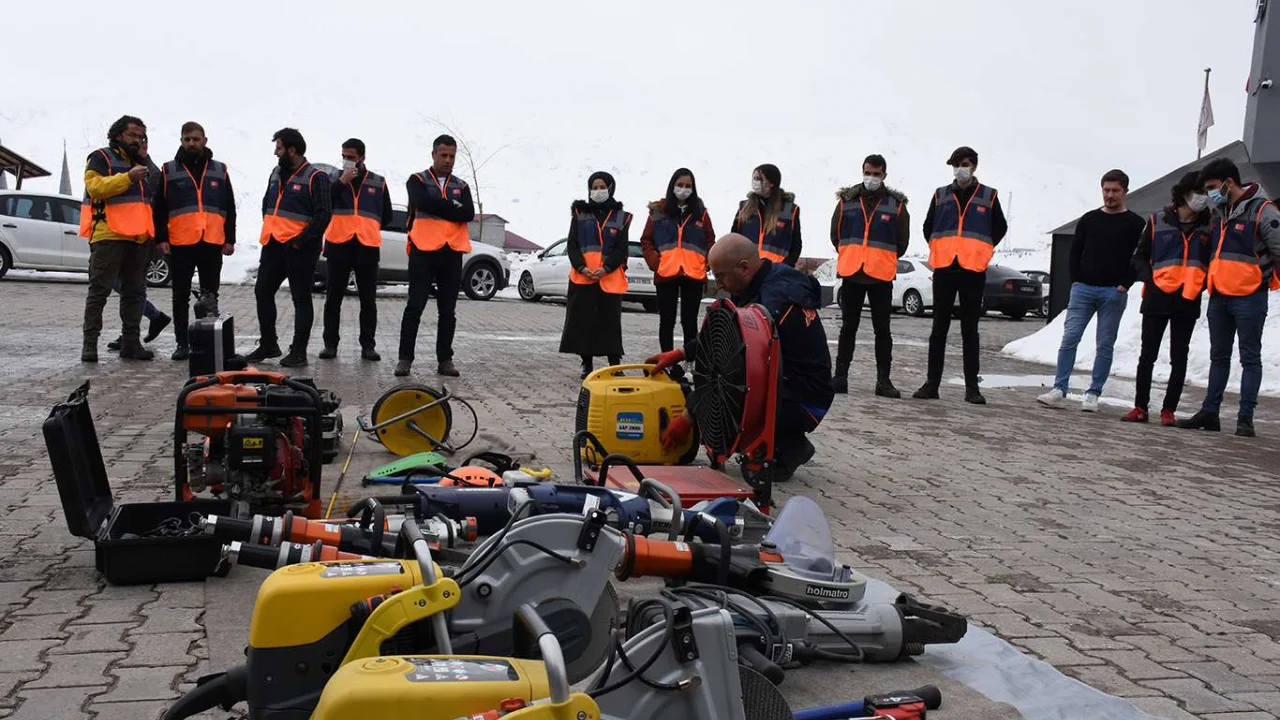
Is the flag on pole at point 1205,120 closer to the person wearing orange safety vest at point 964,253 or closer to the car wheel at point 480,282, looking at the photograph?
the car wheel at point 480,282

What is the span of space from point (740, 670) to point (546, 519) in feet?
2.13

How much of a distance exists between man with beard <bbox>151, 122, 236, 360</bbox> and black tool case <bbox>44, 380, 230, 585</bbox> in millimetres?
6285

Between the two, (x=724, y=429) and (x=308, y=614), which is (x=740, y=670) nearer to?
(x=308, y=614)

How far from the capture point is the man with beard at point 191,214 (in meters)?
10.4

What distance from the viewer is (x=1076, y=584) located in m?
4.79

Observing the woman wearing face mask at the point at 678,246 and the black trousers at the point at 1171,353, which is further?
the woman wearing face mask at the point at 678,246

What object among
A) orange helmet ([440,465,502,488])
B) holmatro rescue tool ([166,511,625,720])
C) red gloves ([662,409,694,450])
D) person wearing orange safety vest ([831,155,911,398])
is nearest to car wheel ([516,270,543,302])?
person wearing orange safety vest ([831,155,911,398])

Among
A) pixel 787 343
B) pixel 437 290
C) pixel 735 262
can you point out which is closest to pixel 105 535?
pixel 735 262

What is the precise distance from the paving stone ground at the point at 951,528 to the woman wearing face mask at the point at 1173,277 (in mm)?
493

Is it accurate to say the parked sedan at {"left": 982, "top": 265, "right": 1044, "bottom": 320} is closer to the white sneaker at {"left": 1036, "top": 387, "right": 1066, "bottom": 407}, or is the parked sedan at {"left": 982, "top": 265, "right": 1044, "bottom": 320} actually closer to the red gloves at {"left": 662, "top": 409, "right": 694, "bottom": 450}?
the white sneaker at {"left": 1036, "top": 387, "right": 1066, "bottom": 407}

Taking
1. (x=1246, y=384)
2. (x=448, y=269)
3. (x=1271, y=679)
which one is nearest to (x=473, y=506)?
(x=1271, y=679)

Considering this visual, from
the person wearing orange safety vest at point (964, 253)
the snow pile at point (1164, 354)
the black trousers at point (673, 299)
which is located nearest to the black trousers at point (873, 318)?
the person wearing orange safety vest at point (964, 253)

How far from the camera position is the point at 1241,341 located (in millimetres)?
9273

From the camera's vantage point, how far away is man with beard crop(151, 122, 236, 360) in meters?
10.4
